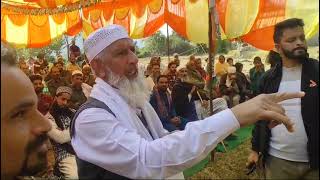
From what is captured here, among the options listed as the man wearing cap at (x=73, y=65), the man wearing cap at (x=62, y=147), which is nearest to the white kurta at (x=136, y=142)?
the man wearing cap at (x=62, y=147)

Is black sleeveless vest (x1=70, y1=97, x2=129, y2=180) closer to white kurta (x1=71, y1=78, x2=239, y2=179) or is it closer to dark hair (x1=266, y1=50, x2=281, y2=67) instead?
white kurta (x1=71, y1=78, x2=239, y2=179)

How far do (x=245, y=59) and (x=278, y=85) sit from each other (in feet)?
29.1

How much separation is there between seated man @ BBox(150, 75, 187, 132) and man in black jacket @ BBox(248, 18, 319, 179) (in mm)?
2371

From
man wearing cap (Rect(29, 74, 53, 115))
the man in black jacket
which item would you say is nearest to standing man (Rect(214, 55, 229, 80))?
man wearing cap (Rect(29, 74, 53, 115))

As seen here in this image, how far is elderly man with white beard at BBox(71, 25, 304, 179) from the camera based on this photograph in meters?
1.21

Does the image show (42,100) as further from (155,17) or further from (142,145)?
(155,17)

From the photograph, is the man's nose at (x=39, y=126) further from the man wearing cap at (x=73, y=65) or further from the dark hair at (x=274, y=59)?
the man wearing cap at (x=73, y=65)

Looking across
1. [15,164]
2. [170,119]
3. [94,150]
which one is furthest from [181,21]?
[15,164]

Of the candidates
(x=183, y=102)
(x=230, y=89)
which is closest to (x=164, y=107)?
(x=183, y=102)

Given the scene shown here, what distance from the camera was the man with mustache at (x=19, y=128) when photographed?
0.82 m

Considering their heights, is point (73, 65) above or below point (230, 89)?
above

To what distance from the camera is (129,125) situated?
157cm

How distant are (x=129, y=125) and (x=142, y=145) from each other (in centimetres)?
25

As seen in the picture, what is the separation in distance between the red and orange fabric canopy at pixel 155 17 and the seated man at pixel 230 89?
60.2 inches
